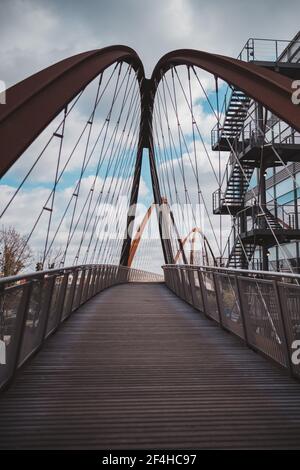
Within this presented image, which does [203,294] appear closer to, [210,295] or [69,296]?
[210,295]

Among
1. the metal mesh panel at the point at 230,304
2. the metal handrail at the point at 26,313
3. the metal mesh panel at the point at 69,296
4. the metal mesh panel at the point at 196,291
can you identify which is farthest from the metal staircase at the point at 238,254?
the metal handrail at the point at 26,313

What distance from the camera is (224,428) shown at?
132 inches

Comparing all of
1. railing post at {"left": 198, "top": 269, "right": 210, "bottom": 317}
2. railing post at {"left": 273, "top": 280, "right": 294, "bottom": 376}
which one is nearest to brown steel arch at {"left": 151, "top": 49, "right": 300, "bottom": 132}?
railing post at {"left": 198, "top": 269, "right": 210, "bottom": 317}

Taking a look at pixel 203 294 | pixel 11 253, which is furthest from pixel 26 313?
pixel 11 253

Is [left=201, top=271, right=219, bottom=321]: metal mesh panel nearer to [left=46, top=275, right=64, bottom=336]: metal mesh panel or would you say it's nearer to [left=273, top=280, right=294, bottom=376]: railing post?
[left=46, top=275, right=64, bottom=336]: metal mesh panel

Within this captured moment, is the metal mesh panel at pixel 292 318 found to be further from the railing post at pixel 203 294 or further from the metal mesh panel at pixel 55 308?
the railing post at pixel 203 294

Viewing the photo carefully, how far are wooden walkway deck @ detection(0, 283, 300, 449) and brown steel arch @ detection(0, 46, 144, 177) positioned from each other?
310cm

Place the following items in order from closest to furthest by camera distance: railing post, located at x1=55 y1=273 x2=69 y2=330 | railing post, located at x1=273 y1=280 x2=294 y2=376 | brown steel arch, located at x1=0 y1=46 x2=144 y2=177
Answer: railing post, located at x1=273 y1=280 x2=294 y2=376, brown steel arch, located at x1=0 y1=46 x2=144 y2=177, railing post, located at x1=55 y1=273 x2=69 y2=330

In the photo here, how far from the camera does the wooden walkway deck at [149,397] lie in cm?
318

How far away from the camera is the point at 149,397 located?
→ 4.07 metres

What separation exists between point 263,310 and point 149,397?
212cm

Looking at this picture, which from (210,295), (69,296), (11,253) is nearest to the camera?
(210,295)

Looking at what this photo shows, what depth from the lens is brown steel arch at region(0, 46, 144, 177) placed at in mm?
6992
